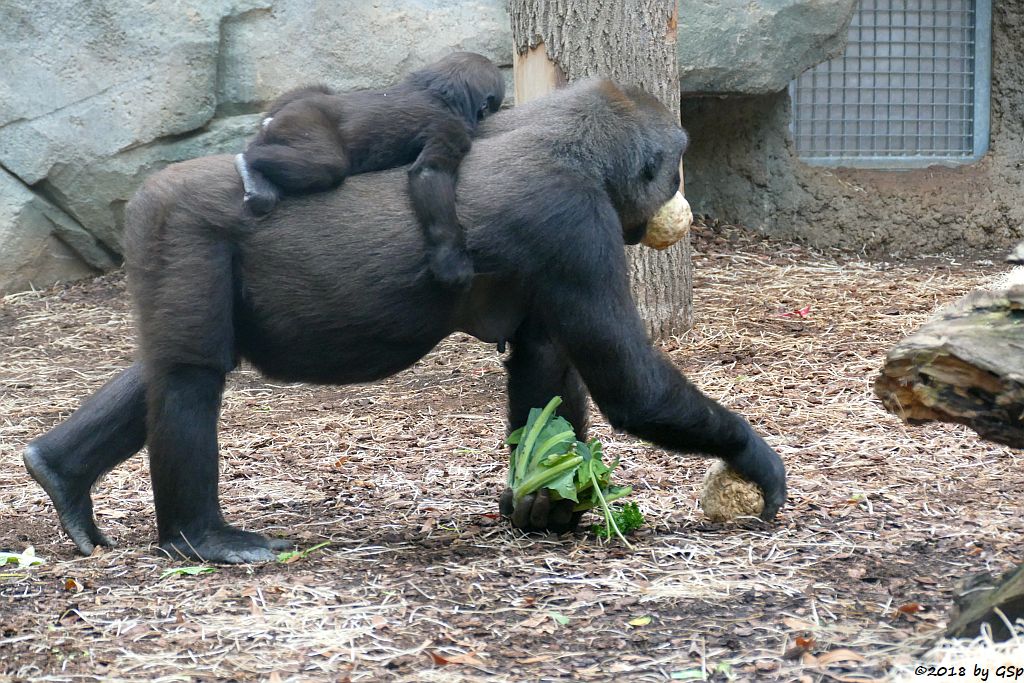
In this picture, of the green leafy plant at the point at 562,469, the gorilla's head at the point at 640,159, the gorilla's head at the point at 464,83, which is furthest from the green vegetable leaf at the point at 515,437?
the gorilla's head at the point at 464,83

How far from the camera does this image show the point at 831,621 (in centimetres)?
302

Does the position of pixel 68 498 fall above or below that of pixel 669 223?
below

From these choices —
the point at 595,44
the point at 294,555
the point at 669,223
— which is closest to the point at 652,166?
the point at 669,223

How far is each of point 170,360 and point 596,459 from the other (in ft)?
4.48

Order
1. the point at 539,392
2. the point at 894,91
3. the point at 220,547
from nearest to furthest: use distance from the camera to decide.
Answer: the point at 220,547
the point at 539,392
the point at 894,91

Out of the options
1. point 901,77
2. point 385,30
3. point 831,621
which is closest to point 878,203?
point 901,77

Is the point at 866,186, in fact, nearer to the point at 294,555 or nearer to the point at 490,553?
the point at 490,553

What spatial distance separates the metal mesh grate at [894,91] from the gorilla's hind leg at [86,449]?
7.00 m

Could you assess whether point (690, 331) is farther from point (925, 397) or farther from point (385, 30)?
point (925, 397)

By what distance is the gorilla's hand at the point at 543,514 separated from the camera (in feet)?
12.7

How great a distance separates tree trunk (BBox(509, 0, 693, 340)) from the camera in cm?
603

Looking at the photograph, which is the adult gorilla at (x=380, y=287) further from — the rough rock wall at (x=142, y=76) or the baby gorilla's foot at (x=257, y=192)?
the rough rock wall at (x=142, y=76)

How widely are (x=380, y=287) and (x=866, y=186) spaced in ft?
22.5

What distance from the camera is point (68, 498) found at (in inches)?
156
